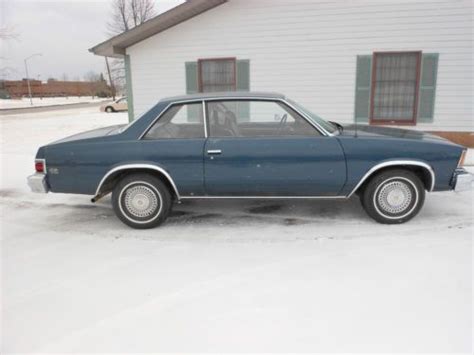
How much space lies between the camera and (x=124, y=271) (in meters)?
3.66

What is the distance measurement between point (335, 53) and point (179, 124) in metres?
5.85

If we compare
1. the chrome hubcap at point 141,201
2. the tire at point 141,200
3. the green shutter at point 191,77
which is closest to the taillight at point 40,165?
the tire at point 141,200

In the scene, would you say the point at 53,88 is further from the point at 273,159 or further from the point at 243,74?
the point at 273,159

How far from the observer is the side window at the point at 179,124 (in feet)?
15.1

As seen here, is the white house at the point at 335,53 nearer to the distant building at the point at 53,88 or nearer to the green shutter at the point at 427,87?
the green shutter at the point at 427,87

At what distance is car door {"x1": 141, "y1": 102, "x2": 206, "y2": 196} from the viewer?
4512mm

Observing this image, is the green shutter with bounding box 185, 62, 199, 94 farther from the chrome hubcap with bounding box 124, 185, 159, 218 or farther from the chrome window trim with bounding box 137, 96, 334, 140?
the chrome hubcap with bounding box 124, 185, 159, 218

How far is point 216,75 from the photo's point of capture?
394 inches

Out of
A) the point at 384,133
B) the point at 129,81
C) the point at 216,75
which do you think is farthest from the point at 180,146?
the point at 129,81

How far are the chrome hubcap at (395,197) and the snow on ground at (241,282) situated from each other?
9.0 inches

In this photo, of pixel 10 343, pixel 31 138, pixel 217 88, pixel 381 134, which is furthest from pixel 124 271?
pixel 31 138

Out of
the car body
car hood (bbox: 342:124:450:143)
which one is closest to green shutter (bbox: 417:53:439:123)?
car hood (bbox: 342:124:450:143)

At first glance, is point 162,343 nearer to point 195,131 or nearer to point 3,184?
point 195,131

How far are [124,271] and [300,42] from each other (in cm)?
743
